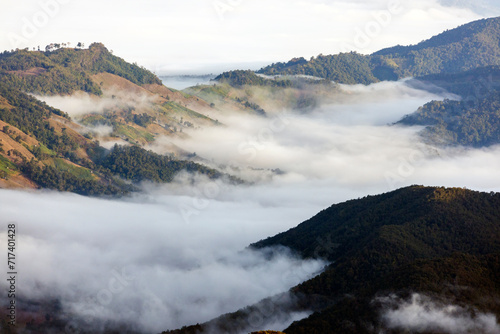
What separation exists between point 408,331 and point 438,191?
73.0m

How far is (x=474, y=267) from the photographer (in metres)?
132

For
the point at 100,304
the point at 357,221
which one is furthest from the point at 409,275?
the point at 100,304

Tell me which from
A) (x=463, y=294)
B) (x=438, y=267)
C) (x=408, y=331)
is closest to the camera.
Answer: (x=408, y=331)

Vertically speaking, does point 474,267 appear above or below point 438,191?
below

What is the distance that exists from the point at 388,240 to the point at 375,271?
1091 centimetres

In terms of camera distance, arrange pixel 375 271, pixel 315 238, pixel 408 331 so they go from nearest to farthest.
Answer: pixel 408 331, pixel 375 271, pixel 315 238

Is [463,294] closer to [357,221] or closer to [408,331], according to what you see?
[408,331]

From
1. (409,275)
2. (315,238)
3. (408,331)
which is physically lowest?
(408,331)

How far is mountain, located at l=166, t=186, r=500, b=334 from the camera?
120m

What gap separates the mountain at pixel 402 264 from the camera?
120 meters

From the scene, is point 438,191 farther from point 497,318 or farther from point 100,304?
point 100,304

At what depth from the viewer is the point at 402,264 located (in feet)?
486

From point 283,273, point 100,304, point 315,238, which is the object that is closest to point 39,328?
point 100,304

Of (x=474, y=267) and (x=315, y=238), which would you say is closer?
(x=474, y=267)
